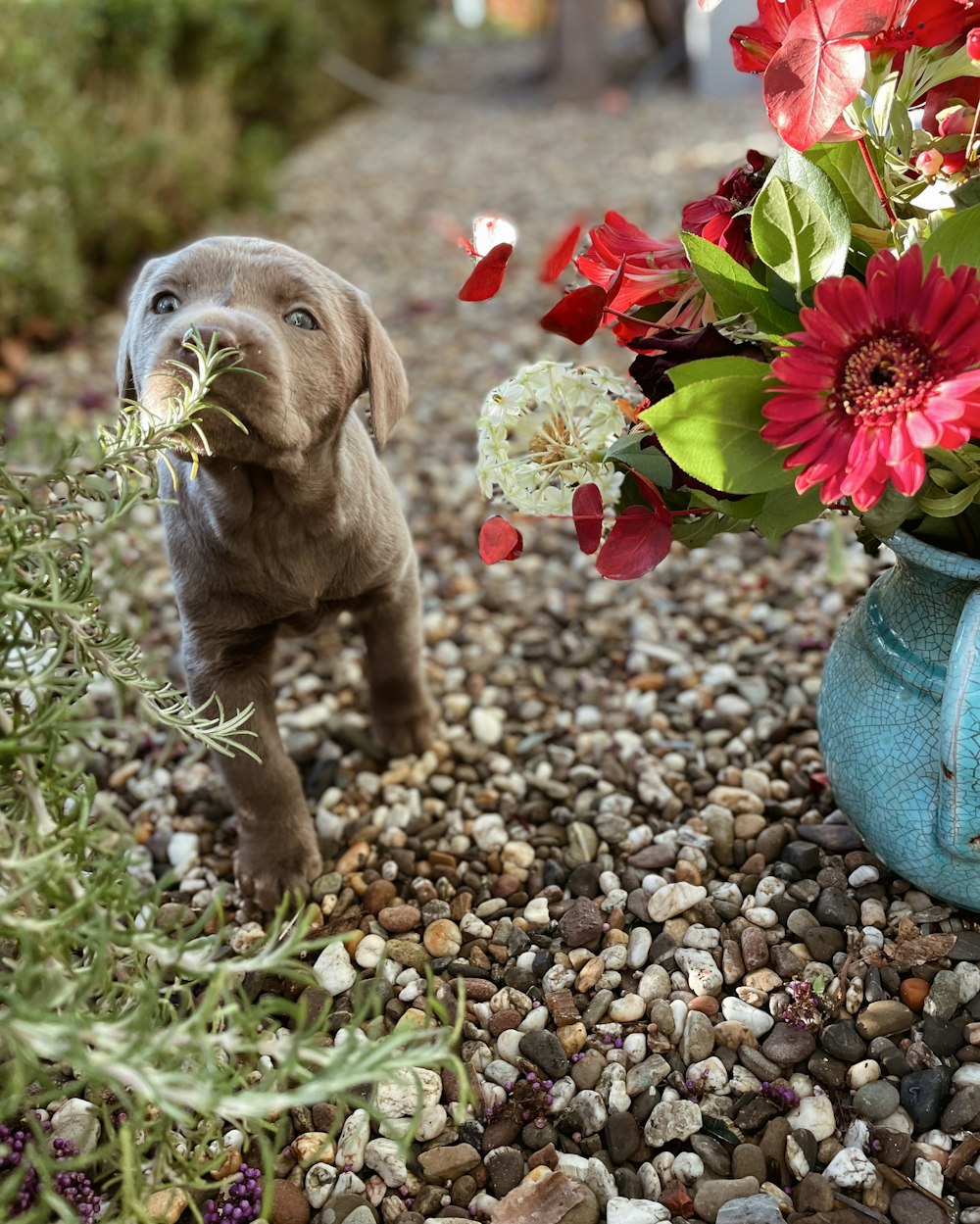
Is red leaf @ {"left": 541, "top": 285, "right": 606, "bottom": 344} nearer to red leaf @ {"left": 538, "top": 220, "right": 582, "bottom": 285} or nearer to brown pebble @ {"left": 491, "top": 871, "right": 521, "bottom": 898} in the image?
red leaf @ {"left": 538, "top": 220, "right": 582, "bottom": 285}

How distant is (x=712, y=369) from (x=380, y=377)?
2.08ft

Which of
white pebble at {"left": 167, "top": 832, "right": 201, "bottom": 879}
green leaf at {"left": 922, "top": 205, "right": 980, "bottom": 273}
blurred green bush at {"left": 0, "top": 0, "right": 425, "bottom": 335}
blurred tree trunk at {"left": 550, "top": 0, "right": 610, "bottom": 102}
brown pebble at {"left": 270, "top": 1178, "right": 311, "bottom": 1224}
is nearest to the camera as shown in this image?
green leaf at {"left": 922, "top": 205, "right": 980, "bottom": 273}

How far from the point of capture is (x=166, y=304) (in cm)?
169

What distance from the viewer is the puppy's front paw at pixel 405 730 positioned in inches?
94.3

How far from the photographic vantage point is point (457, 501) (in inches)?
137

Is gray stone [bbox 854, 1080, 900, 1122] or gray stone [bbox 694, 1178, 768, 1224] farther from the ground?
gray stone [bbox 854, 1080, 900, 1122]

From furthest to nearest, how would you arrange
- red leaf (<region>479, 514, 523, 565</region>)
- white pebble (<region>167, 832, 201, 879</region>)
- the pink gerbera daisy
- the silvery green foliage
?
white pebble (<region>167, 832, 201, 879</region>) < red leaf (<region>479, 514, 523, 565</region>) < the pink gerbera daisy < the silvery green foliage

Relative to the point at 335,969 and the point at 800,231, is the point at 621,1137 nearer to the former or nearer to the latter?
the point at 335,969

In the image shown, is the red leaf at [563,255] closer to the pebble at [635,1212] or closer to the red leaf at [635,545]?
the red leaf at [635,545]

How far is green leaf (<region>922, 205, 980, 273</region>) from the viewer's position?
131 cm

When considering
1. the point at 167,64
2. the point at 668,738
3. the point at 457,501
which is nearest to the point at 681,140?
the point at 167,64

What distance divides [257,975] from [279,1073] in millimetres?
858

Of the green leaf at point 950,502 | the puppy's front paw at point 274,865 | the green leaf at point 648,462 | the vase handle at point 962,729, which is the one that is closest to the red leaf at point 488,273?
the green leaf at point 648,462

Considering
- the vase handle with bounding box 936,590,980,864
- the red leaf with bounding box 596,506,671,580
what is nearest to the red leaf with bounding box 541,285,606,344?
the red leaf with bounding box 596,506,671,580
